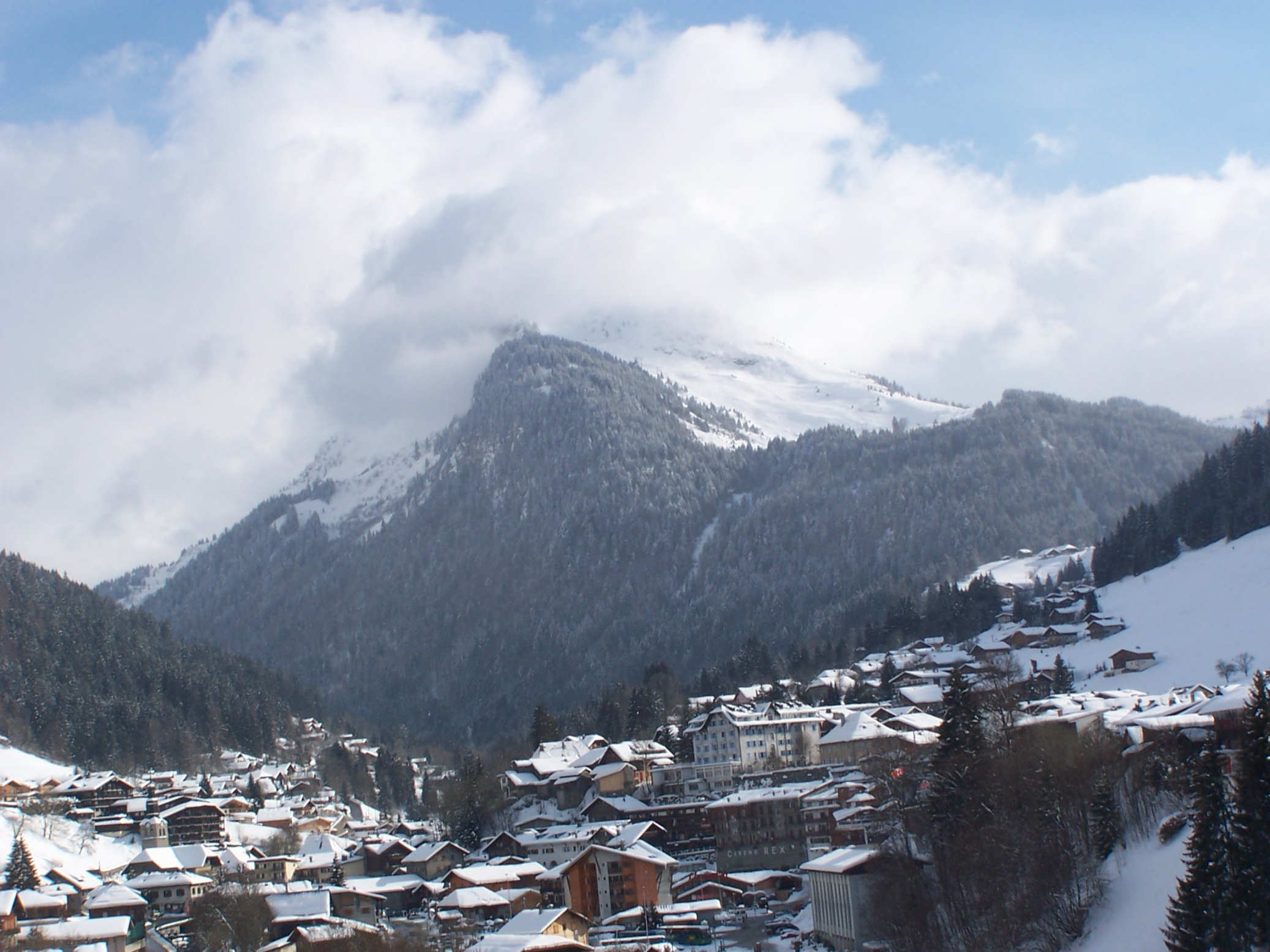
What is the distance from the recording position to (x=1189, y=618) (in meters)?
108

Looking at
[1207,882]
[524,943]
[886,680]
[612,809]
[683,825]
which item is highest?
[886,680]

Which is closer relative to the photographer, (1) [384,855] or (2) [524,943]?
(2) [524,943]

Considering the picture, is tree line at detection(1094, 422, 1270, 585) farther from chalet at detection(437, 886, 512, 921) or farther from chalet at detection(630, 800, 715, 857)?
chalet at detection(437, 886, 512, 921)

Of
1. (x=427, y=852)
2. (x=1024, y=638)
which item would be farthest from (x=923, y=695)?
(x=427, y=852)

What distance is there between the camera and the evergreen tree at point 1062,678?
3868 inches

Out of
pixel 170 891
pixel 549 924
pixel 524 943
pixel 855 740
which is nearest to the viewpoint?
pixel 524 943

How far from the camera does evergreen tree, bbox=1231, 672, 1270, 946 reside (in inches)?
1540

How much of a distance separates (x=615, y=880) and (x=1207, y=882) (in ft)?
146

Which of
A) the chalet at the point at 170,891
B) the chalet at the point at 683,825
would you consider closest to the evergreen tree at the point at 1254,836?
the chalet at the point at 683,825

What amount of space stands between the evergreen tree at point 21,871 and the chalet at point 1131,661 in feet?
249

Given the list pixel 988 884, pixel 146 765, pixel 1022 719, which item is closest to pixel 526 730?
pixel 146 765

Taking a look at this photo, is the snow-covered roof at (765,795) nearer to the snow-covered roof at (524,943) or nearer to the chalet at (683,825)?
the chalet at (683,825)

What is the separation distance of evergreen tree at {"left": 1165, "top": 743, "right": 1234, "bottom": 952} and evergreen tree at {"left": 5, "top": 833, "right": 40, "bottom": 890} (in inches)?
2606

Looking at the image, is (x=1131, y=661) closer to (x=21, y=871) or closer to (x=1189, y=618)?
(x=1189, y=618)
